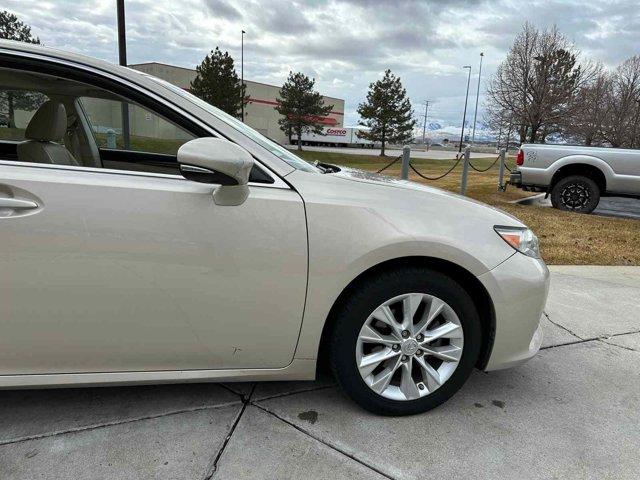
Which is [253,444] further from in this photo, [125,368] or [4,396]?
[4,396]

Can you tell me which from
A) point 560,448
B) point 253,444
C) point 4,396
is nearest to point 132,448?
point 253,444

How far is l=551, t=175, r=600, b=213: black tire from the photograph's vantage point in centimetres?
900

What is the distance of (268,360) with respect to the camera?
2229 millimetres

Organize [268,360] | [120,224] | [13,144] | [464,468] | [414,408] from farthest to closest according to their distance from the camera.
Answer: [13,144], [414,408], [268,360], [464,468], [120,224]

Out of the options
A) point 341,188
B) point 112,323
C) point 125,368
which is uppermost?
point 341,188

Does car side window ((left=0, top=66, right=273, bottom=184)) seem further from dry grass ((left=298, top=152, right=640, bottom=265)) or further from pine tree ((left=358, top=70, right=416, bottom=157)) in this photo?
pine tree ((left=358, top=70, right=416, bottom=157))

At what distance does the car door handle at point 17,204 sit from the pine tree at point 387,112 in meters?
42.8

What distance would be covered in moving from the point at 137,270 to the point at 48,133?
1312 millimetres

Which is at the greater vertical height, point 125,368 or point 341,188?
point 341,188

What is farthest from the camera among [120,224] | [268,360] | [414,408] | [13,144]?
[13,144]

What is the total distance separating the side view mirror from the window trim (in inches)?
3.1

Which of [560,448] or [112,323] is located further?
[560,448]

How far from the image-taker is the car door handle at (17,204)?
186 centimetres

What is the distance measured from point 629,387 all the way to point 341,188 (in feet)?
7.03
